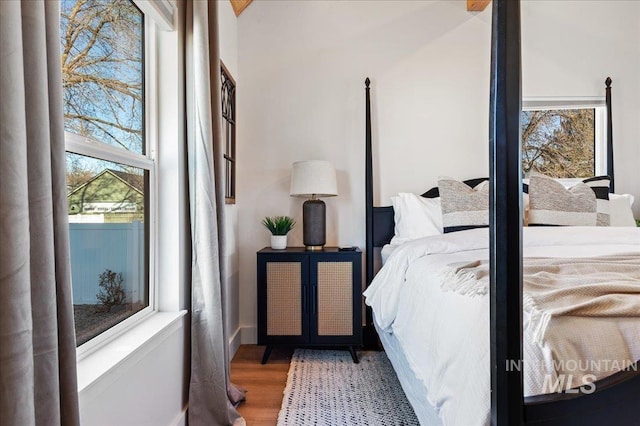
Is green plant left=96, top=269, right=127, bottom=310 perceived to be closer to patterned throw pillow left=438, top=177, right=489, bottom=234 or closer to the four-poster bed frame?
the four-poster bed frame

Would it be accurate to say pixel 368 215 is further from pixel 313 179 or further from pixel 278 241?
pixel 278 241

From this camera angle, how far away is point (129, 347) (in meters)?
1.28

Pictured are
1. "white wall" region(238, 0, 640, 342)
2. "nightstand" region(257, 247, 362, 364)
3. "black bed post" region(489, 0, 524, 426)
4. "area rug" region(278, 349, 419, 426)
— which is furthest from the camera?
"white wall" region(238, 0, 640, 342)

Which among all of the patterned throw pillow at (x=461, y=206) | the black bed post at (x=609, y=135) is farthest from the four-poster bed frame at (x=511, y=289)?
the black bed post at (x=609, y=135)

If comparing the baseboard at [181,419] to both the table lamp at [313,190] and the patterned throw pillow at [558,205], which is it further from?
the patterned throw pillow at [558,205]

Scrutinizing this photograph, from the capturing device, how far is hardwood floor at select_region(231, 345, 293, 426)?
1.90 metres

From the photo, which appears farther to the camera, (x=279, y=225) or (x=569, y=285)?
(x=279, y=225)

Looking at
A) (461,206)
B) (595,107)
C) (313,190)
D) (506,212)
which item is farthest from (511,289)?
(595,107)

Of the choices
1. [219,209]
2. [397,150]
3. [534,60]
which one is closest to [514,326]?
[219,209]

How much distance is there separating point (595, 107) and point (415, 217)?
189 centimetres

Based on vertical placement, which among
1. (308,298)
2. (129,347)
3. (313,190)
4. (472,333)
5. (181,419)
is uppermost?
(313,190)

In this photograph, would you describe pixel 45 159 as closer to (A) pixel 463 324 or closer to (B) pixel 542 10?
(A) pixel 463 324

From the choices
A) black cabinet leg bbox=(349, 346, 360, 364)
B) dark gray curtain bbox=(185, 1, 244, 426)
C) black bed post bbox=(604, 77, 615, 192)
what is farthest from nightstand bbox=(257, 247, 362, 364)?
black bed post bbox=(604, 77, 615, 192)

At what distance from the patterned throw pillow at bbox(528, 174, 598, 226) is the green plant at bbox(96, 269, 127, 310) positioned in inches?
91.4
